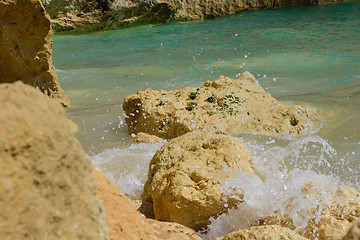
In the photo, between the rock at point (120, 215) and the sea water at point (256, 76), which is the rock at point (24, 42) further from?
the rock at point (120, 215)

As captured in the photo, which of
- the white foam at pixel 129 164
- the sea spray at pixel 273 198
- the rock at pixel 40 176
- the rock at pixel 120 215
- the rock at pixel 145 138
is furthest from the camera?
the rock at pixel 145 138

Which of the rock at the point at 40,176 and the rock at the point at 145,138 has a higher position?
the rock at the point at 40,176

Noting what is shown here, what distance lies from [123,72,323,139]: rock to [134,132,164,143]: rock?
5.8 inches

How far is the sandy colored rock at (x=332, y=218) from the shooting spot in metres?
2.62

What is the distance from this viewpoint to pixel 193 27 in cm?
1542

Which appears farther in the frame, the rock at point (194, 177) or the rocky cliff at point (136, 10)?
the rocky cliff at point (136, 10)

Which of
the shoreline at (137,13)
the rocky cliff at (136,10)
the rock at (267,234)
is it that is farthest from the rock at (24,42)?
the rocky cliff at (136,10)

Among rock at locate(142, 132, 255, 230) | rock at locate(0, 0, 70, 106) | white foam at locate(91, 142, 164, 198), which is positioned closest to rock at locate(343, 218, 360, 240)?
rock at locate(142, 132, 255, 230)

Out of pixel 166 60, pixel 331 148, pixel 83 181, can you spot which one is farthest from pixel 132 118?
pixel 166 60

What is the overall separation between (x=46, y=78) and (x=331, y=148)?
156 inches

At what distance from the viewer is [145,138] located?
15.9 feet

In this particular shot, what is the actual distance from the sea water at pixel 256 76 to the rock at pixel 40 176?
1.81 metres

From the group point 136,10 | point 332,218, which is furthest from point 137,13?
point 332,218

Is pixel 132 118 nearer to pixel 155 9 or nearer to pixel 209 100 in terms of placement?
pixel 209 100
